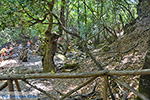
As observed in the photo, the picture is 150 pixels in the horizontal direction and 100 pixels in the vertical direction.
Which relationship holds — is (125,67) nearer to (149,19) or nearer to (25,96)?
(25,96)

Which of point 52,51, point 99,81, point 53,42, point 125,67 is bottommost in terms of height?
point 99,81

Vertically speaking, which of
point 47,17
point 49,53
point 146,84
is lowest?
point 146,84

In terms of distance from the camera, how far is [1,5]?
3234 millimetres

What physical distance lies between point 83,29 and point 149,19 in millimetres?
5096

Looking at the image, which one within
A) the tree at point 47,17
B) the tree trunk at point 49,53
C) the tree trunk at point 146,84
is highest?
the tree at point 47,17

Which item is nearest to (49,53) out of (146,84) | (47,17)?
(47,17)

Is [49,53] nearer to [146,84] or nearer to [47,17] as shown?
[47,17]

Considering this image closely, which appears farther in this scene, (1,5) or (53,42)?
(53,42)

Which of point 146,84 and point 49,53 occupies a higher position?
point 49,53

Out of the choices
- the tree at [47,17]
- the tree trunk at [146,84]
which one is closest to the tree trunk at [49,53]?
the tree at [47,17]

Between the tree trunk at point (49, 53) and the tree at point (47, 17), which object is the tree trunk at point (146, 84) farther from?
the tree trunk at point (49, 53)

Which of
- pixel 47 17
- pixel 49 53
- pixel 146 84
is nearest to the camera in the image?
pixel 146 84

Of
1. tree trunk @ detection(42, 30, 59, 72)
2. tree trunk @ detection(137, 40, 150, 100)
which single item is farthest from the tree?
tree trunk @ detection(137, 40, 150, 100)

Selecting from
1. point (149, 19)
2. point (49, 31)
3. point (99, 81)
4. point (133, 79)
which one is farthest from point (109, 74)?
point (149, 19)
